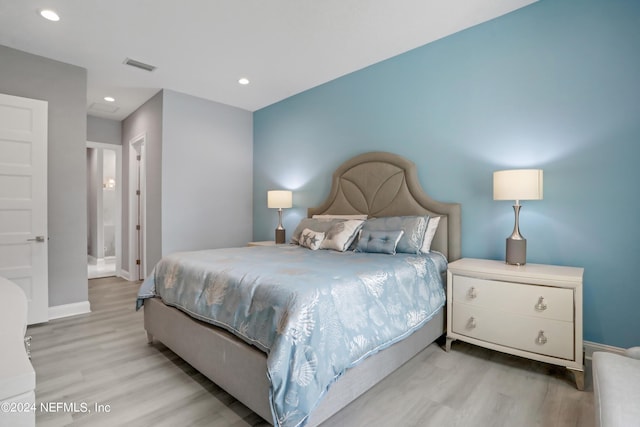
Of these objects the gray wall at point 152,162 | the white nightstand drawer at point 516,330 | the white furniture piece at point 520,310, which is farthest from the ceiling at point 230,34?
the white nightstand drawer at point 516,330

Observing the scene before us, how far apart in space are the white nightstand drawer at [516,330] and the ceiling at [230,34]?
94.6 inches

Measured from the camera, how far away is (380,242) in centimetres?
273

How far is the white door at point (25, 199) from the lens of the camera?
9.63ft

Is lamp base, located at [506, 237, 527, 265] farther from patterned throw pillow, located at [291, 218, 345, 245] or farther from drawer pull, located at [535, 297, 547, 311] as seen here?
patterned throw pillow, located at [291, 218, 345, 245]

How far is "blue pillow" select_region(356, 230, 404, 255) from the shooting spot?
2676 mm

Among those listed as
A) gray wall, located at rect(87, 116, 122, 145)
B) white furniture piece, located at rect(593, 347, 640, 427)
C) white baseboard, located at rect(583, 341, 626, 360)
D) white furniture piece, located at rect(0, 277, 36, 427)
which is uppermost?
gray wall, located at rect(87, 116, 122, 145)

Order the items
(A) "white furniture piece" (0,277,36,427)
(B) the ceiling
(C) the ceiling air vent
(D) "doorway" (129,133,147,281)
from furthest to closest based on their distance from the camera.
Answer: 1. (D) "doorway" (129,133,147,281)
2. (C) the ceiling air vent
3. (B) the ceiling
4. (A) "white furniture piece" (0,277,36,427)

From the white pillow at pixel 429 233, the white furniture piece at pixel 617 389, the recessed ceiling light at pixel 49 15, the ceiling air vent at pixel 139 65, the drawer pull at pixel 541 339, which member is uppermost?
the recessed ceiling light at pixel 49 15

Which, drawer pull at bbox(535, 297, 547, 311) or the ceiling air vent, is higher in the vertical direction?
the ceiling air vent

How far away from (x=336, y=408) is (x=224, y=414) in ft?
2.04

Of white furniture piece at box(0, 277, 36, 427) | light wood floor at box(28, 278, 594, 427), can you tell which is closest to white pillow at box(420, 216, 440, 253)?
light wood floor at box(28, 278, 594, 427)

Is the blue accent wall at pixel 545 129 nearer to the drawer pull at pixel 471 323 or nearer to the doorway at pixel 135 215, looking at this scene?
the drawer pull at pixel 471 323

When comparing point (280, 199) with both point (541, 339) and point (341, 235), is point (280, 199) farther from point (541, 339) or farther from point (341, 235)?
point (541, 339)

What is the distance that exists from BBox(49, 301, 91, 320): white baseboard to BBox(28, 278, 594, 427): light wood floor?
0.76 meters
